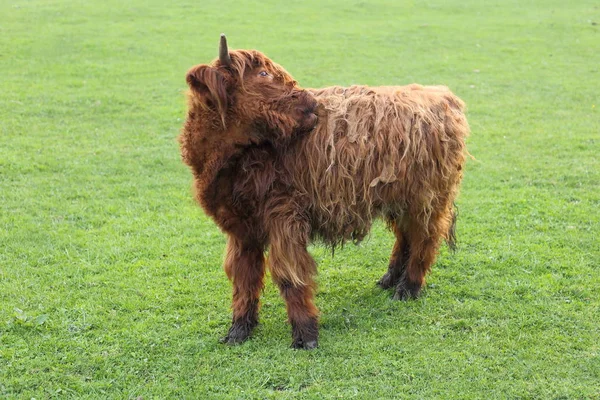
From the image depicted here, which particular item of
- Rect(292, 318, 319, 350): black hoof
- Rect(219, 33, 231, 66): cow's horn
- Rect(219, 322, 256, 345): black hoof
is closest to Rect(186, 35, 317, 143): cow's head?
Rect(219, 33, 231, 66): cow's horn

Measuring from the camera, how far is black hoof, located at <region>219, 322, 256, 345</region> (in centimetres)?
518

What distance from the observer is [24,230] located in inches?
280

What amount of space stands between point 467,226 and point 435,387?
3099 mm

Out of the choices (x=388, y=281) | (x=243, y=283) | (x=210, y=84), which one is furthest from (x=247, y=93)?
(x=388, y=281)

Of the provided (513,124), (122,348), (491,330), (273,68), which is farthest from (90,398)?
(513,124)

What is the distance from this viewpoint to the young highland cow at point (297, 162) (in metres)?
4.68

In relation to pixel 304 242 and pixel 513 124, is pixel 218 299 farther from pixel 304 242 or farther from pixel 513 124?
pixel 513 124

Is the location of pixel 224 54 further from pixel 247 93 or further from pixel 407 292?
pixel 407 292

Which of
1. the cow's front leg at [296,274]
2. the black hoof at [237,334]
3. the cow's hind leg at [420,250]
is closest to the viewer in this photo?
the cow's front leg at [296,274]

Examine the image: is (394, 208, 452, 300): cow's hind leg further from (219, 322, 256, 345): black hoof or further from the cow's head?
the cow's head

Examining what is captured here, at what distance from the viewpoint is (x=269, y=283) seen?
630 centimetres

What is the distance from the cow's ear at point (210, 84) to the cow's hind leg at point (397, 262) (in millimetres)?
2157

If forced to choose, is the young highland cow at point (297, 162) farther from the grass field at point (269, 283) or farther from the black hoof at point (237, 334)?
the grass field at point (269, 283)

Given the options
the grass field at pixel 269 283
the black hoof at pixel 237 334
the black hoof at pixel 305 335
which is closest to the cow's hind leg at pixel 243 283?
the black hoof at pixel 237 334
